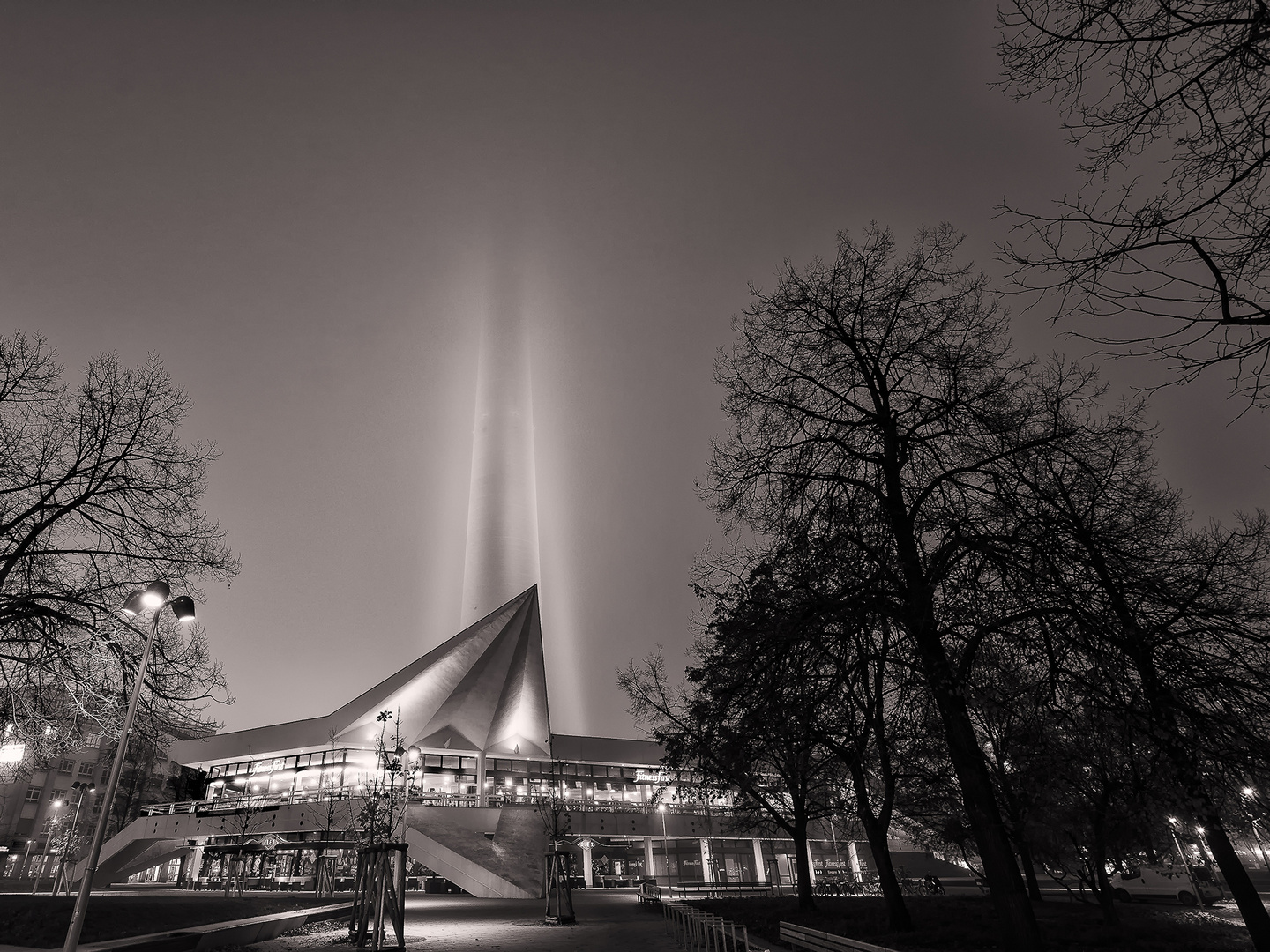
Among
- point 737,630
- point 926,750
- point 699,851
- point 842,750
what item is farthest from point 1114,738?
point 699,851

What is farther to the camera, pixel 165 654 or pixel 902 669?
pixel 165 654

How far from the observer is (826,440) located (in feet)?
32.0

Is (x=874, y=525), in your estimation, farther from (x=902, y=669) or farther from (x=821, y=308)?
(x=821, y=308)

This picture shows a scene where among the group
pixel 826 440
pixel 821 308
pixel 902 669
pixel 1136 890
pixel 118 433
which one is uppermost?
pixel 118 433

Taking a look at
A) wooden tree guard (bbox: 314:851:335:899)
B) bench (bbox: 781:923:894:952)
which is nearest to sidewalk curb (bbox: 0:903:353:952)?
bench (bbox: 781:923:894:952)

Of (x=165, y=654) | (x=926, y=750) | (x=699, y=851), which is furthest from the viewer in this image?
(x=699, y=851)

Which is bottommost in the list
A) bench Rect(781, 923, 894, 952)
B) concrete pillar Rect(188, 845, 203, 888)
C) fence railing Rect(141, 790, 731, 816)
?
bench Rect(781, 923, 894, 952)

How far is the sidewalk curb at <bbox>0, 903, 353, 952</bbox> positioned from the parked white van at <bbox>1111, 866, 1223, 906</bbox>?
27774 millimetres

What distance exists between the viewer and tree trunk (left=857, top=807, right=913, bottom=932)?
48.2 ft

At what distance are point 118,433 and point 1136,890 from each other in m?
47.5

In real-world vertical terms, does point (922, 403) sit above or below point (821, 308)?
below

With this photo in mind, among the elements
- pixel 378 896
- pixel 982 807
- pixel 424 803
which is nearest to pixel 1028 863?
pixel 982 807

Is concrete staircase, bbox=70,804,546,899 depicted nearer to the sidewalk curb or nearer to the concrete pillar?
the concrete pillar

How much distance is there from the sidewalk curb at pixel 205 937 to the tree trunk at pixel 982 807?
12.3 metres
